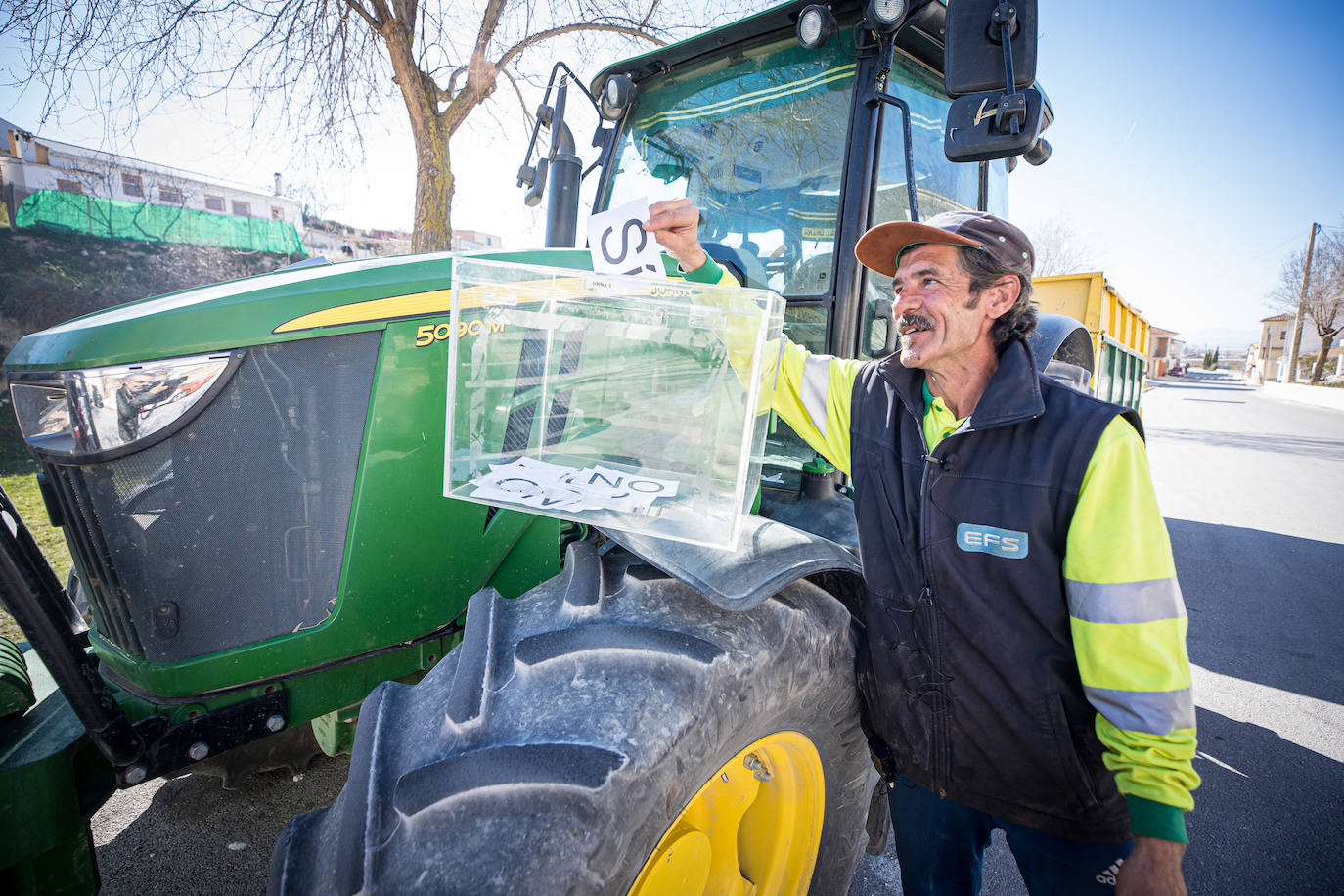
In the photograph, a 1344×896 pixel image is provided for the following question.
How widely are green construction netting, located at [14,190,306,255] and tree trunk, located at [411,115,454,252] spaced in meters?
10.5

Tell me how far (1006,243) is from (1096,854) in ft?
4.61

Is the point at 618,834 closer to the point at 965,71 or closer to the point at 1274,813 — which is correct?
the point at 965,71

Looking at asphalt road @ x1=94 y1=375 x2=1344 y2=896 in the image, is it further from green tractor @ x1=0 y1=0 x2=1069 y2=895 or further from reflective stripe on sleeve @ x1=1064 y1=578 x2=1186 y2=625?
reflective stripe on sleeve @ x1=1064 y1=578 x2=1186 y2=625

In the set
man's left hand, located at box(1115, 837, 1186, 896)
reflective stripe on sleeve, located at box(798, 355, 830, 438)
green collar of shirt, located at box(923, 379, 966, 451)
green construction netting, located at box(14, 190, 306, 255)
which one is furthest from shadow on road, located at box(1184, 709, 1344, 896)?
green construction netting, located at box(14, 190, 306, 255)

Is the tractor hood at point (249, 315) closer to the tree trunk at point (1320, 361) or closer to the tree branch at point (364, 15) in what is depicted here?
the tree branch at point (364, 15)

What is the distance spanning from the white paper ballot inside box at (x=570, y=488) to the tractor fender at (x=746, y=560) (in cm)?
13

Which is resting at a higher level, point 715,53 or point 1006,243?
point 715,53

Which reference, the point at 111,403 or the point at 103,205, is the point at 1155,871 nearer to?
the point at 111,403

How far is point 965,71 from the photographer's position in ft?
5.98

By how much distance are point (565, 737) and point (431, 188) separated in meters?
6.99

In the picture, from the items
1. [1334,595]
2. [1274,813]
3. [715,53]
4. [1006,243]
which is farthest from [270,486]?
[1334,595]

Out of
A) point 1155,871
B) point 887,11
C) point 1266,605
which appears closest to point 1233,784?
point 1155,871

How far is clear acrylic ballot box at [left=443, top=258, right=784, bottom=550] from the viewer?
1.39 meters

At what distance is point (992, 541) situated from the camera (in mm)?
1450
